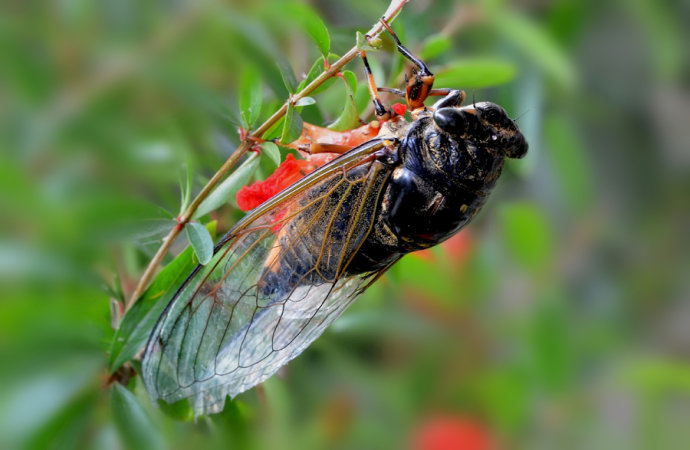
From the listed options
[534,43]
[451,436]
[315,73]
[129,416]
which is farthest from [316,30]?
[451,436]

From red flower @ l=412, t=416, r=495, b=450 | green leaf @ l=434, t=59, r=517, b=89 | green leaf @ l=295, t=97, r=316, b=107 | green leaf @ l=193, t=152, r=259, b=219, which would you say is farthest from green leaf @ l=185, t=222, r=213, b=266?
red flower @ l=412, t=416, r=495, b=450

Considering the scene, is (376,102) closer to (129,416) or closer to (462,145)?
(462,145)

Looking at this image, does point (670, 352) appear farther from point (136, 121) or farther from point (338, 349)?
point (136, 121)

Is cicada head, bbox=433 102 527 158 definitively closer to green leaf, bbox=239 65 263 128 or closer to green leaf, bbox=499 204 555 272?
green leaf, bbox=239 65 263 128

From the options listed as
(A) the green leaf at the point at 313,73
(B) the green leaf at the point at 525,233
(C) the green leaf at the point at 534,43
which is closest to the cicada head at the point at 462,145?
(A) the green leaf at the point at 313,73

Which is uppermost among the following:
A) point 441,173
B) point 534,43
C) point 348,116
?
point 534,43

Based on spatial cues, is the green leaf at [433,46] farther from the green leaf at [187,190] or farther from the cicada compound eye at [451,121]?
the green leaf at [187,190]
